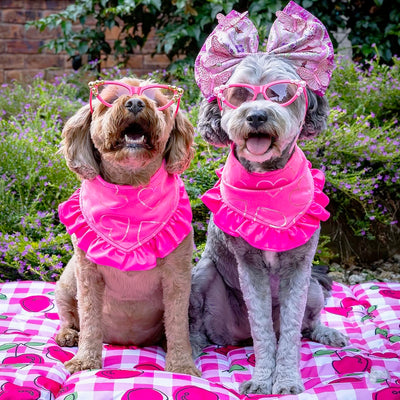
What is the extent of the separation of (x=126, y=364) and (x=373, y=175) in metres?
2.72

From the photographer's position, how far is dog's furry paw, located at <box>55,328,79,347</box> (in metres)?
2.93

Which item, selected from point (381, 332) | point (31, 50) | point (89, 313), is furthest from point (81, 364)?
point (31, 50)

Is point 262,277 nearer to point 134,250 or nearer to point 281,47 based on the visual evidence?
point 134,250

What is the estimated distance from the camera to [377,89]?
193 inches

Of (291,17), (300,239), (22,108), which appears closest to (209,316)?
(300,239)

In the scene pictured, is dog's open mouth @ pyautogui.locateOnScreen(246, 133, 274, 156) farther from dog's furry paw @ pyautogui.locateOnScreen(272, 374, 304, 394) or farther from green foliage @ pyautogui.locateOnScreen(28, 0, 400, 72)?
green foliage @ pyautogui.locateOnScreen(28, 0, 400, 72)

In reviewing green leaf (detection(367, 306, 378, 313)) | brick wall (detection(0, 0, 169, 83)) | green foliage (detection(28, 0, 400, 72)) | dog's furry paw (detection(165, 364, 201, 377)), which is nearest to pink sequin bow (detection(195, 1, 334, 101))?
dog's furry paw (detection(165, 364, 201, 377))

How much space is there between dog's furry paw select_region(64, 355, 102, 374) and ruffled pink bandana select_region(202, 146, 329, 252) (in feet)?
2.75

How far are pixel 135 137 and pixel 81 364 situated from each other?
105 centimetres

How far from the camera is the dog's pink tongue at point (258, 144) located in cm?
240

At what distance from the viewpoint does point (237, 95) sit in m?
2.49

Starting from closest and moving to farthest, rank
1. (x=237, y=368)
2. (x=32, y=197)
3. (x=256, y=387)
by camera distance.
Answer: (x=256, y=387) → (x=237, y=368) → (x=32, y=197)

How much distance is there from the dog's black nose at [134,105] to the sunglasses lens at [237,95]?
1.23 feet

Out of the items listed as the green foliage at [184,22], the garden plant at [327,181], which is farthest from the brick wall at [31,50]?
the garden plant at [327,181]
